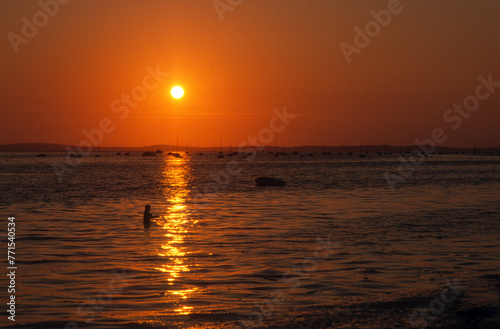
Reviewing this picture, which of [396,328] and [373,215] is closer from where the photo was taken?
[396,328]

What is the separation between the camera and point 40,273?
62.5 feet

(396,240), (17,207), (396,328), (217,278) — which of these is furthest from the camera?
(17,207)

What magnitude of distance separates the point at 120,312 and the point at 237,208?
1097 inches

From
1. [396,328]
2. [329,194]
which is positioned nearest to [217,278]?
[396,328]

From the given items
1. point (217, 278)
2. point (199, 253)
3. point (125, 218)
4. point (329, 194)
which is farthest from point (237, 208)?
point (217, 278)

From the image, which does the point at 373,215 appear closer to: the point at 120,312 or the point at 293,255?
the point at 293,255

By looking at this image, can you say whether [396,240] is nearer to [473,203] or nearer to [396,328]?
[396,328]

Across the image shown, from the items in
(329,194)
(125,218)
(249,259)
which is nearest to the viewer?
(249,259)

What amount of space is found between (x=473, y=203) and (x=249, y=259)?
28216 millimetres

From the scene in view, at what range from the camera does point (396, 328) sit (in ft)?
42.8

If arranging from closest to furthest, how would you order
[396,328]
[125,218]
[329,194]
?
[396,328] → [125,218] → [329,194]

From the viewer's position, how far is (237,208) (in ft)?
139

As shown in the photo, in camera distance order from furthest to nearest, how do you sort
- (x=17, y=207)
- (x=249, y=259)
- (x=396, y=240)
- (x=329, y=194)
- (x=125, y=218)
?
(x=329, y=194) → (x=17, y=207) → (x=125, y=218) → (x=396, y=240) → (x=249, y=259)

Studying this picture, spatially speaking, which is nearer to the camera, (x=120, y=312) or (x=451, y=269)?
(x=120, y=312)
